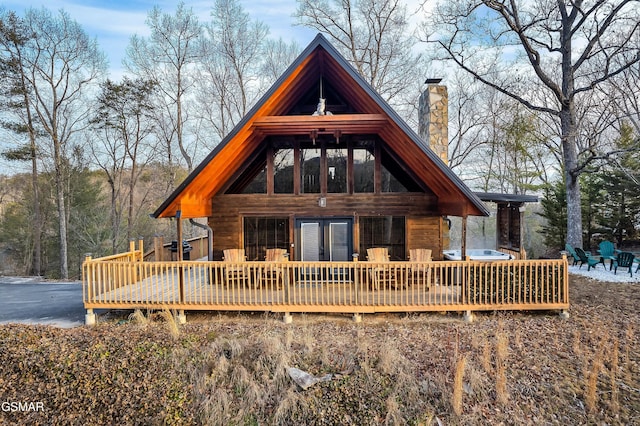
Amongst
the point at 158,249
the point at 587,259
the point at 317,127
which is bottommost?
the point at 587,259

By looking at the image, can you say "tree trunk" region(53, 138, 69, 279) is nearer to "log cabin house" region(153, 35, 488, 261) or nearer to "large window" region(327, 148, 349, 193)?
"log cabin house" region(153, 35, 488, 261)

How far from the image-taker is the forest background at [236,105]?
15.4 m

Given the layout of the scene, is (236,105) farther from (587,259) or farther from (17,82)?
(587,259)

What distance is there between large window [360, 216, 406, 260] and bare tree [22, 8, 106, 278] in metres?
14.9

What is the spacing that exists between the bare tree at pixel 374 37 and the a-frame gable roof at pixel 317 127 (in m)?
13.5

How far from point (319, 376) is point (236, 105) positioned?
2043 cm

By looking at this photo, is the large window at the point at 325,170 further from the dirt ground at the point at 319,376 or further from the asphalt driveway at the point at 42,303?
the asphalt driveway at the point at 42,303

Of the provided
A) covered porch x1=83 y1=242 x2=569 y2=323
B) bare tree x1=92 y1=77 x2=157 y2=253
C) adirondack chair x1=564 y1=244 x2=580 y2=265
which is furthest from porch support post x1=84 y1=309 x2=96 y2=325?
adirondack chair x1=564 y1=244 x2=580 y2=265

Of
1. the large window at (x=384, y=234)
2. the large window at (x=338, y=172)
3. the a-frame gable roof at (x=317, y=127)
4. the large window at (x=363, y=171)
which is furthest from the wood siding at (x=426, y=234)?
the large window at (x=338, y=172)

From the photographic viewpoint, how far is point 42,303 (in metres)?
8.85

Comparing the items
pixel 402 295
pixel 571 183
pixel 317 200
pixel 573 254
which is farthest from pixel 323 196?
pixel 571 183

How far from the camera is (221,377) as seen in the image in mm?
4980

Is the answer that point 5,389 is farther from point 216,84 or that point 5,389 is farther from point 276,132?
point 216,84

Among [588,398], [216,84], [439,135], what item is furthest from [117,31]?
[588,398]
